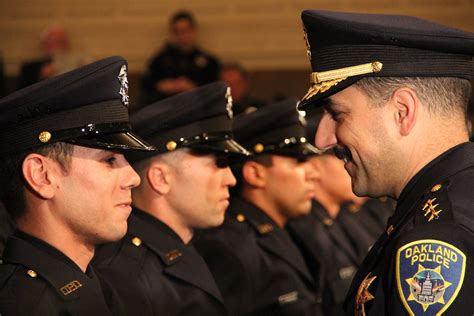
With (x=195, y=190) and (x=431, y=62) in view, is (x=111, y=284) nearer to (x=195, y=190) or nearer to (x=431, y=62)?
(x=195, y=190)

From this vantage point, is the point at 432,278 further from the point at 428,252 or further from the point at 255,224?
the point at 255,224

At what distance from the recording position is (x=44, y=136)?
2.84 m

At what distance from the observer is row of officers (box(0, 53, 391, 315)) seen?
2873mm

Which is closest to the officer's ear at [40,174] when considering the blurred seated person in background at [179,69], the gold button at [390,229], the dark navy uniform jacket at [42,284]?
the dark navy uniform jacket at [42,284]

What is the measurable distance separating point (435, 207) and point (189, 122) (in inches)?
60.2

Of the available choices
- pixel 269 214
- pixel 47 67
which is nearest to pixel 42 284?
pixel 269 214

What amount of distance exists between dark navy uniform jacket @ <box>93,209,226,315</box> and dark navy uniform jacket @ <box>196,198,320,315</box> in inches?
19.4

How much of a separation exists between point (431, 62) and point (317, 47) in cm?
39

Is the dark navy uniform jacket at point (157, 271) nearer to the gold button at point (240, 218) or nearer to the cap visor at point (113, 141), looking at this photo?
the cap visor at point (113, 141)

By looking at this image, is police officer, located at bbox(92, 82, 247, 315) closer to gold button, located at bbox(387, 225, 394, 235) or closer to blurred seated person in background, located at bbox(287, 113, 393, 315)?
gold button, located at bbox(387, 225, 394, 235)

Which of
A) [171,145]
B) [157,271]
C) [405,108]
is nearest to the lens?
[405,108]

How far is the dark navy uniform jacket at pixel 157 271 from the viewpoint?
3.46 meters

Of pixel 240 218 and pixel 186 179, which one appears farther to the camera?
pixel 240 218

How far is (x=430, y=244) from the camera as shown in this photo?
2354 mm
